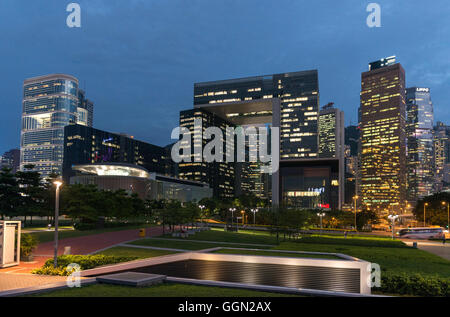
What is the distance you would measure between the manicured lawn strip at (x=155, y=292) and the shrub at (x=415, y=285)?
7.42m

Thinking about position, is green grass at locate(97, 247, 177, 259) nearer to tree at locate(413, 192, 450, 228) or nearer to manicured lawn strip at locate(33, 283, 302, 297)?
manicured lawn strip at locate(33, 283, 302, 297)

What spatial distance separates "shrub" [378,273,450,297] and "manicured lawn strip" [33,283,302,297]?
7419mm

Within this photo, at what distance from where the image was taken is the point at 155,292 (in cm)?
1492

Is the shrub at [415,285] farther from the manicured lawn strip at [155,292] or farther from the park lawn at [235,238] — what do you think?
the park lawn at [235,238]

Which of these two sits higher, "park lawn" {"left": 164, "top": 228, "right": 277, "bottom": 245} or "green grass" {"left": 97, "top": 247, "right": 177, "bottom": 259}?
"green grass" {"left": 97, "top": 247, "right": 177, "bottom": 259}

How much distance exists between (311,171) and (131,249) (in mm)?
108762

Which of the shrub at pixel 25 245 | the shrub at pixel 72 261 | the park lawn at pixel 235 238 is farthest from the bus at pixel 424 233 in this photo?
the shrub at pixel 25 245

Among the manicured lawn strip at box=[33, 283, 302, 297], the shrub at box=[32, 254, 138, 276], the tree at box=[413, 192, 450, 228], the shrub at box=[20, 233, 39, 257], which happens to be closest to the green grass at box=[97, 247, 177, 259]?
the shrub at box=[32, 254, 138, 276]

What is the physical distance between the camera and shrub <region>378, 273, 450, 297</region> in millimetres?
17969

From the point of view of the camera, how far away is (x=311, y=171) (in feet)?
438

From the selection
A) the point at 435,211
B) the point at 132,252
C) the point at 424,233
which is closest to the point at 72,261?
the point at 132,252
